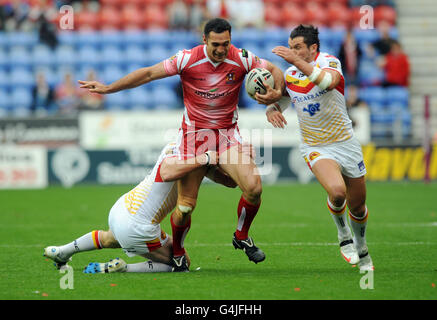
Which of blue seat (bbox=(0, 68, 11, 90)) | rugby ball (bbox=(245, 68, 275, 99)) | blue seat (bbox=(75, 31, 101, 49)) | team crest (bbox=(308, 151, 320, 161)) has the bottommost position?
team crest (bbox=(308, 151, 320, 161))

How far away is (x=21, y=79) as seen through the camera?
21.1 meters

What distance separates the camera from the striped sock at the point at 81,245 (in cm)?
723

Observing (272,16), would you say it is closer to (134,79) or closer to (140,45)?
(140,45)

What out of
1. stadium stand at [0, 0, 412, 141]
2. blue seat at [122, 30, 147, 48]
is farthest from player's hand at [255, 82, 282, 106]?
blue seat at [122, 30, 147, 48]

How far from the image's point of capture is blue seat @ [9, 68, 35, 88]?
21047 mm

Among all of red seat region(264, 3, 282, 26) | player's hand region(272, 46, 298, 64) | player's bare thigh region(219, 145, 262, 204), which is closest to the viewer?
player's hand region(272, 46, 298, 64)

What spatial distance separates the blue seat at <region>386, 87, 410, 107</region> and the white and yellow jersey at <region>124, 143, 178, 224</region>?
15344 mm

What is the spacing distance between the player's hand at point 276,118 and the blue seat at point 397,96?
1447 cm

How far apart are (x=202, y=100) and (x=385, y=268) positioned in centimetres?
260

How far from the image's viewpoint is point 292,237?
9914mm

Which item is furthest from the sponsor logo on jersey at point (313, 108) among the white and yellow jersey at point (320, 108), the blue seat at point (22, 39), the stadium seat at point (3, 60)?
the stadium seat at point (3, 60)

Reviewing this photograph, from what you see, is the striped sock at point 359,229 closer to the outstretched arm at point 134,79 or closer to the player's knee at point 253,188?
the player's knee at point 253,188

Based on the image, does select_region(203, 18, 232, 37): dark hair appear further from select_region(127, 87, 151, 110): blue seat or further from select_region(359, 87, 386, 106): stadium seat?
select_region(359, 87, 386, 106): stadium seat
